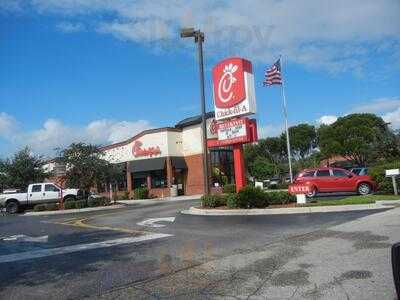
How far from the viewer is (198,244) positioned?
11.7 m

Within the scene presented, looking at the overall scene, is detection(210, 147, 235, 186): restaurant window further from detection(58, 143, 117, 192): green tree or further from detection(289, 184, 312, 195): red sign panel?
detection(289, 184, 312, 195): red sign panel

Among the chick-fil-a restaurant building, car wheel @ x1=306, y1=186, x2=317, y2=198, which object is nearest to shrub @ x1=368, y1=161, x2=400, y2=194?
car wheel @ x1=306, y1=186, x2=317, y2=198

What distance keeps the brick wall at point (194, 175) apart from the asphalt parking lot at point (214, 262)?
104 ft

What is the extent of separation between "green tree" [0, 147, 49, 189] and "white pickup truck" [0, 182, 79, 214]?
406 inches

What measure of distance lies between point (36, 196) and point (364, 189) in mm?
21259

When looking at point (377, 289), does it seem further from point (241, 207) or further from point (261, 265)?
point (241, 207)

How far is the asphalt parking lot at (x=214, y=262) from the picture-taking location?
7.35m

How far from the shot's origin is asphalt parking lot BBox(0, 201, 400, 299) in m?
7.35

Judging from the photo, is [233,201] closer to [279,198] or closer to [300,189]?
[279,198]

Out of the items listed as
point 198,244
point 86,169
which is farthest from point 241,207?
point 86,169

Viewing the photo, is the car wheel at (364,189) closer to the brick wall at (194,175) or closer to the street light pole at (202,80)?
the street light pole at (202,80)

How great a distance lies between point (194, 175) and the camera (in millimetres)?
47875

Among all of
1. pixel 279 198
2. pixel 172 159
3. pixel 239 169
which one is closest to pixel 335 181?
pixel 239 169

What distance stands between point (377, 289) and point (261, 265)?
2443 millimetres
